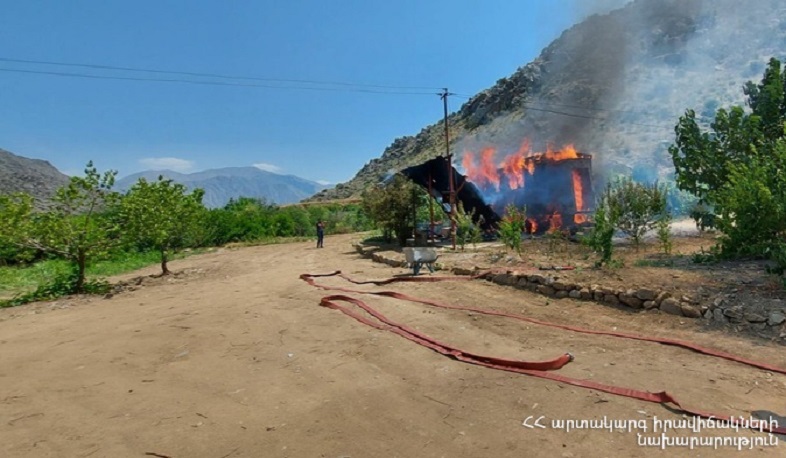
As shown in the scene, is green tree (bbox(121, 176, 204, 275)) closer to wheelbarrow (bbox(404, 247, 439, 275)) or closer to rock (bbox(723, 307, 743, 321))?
wheelbarrow (bbox(404, 247, 439, 275))

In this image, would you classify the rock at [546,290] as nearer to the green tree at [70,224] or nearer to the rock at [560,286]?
the rock at [560,286]

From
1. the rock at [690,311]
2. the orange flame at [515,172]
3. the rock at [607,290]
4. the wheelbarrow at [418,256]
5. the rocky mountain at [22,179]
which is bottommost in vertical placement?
the rock at [690,311]

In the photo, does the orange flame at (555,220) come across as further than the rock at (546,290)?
Yes

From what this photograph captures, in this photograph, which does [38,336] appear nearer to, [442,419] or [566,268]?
[442,419]

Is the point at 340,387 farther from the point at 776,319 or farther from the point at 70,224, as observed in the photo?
the point at 70,224

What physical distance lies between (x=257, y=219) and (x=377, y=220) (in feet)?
54.4

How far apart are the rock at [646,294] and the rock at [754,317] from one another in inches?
46.5

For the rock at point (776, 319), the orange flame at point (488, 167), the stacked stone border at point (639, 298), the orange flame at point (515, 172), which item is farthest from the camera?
the orange flame at point (488, 167)

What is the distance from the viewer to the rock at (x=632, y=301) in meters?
7.18

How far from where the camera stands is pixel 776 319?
5793mm

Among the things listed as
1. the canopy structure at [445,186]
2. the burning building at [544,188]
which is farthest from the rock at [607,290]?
the burning building at [544,188]

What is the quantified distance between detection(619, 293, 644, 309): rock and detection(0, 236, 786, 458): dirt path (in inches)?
10.3

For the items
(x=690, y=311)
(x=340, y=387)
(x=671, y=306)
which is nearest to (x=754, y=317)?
(x=690, y=311)

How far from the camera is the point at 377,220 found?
69.1 feet
